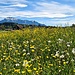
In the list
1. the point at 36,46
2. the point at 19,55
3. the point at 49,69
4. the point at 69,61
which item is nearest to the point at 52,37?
the point at 36,46

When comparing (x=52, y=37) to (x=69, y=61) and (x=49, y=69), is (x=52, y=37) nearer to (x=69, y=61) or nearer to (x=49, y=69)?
(x=69, y=61)

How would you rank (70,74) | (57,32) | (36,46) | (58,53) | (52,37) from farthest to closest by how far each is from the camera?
(57,32) < (52,37) < (36,46) < (58,53) < (70,74)

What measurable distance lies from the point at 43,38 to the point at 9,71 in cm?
381

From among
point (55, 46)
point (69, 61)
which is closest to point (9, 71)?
point (69, 61)

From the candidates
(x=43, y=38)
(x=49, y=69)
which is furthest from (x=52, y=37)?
(x=49, y=69)

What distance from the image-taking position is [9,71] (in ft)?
24.6

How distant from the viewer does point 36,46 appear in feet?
32.6

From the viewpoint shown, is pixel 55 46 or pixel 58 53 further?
pixel 55 46

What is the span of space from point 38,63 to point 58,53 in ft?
3.21

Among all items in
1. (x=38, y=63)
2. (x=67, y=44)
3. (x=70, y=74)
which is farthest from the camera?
(x=67, y=44)

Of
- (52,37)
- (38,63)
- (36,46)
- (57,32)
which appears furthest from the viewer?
(57,32)

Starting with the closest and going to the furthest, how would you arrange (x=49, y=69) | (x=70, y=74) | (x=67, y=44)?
(x=70, y=74) → (x=49, y=69) → (x=67, y=44)

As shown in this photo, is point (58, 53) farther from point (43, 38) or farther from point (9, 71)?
point (43, 38)

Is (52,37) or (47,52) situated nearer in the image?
(47,52)
